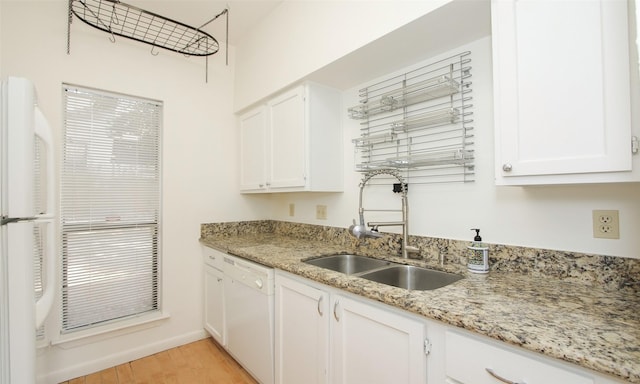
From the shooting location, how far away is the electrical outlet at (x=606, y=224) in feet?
3.87

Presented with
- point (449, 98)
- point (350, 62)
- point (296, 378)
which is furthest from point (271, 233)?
point (449, 98)

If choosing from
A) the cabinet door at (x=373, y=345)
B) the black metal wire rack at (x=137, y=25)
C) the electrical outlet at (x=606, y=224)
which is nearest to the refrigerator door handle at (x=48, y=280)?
the cabinet door at (x=373, y=345)

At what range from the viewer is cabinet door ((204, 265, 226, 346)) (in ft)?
7.71

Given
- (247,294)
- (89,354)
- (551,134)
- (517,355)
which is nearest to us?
(517,355)

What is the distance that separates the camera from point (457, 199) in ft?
5.43

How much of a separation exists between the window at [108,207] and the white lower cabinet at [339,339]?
137cm

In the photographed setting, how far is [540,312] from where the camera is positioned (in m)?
0.97

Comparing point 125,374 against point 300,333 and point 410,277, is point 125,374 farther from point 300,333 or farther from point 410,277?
point 410,277

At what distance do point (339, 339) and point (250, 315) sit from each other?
808 millimetres

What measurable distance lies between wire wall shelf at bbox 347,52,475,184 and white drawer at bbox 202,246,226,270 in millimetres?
1262

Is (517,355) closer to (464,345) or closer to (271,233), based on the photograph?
(464,345)

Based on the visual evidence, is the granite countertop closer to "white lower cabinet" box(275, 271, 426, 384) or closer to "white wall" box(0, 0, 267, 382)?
"white lower cabinet" box(275, 271, 426, 384)

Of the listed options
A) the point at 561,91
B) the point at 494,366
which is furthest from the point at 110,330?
the point at 561,91

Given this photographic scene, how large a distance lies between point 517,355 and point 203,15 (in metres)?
2.86
